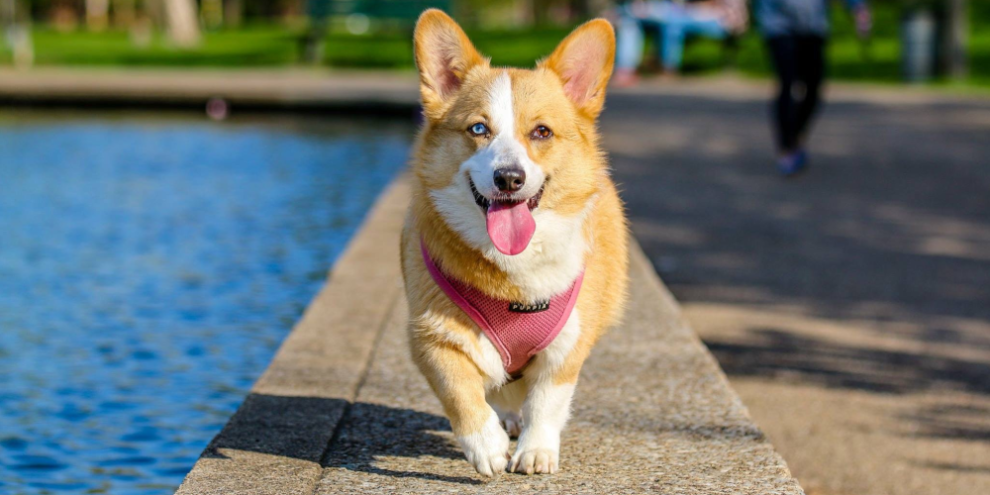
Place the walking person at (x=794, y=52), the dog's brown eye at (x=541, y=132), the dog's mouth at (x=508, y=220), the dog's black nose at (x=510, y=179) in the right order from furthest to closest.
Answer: the walking person at (x=794, y=52)
the dog's brown eye at (x=541, y=132)
the dog's mouth at (x=508, y=220)
the dog's black nose at (x=510, y=179)

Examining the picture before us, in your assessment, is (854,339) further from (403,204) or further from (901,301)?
(403,204)

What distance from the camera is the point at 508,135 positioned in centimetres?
374

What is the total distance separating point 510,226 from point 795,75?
8.53 m

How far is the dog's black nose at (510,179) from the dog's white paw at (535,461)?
822 mm

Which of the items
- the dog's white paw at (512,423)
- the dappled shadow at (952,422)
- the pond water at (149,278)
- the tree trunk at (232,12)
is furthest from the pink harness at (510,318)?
the tree trunk at (232,12)

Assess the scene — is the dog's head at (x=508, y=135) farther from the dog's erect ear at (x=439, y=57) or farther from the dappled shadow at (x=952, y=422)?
Answer: the dappled shadow at (x=952, y=422)

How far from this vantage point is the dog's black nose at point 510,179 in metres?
3.59

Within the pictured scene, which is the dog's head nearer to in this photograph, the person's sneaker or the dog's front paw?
the dog's front paw

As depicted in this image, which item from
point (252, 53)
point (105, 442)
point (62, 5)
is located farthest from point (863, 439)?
point (62, 5)

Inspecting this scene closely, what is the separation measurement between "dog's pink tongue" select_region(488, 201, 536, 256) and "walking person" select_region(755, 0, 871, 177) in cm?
827

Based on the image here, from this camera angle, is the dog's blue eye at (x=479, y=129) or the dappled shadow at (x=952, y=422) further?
the dappled shadow at (x=952, y=422)

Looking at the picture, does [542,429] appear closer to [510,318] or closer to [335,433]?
[510,318]

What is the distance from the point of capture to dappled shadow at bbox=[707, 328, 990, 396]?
6.11m

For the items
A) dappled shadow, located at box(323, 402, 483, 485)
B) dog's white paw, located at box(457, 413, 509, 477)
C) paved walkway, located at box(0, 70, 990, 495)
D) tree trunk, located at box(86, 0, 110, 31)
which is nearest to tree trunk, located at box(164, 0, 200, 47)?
paved walkway, located at box(0, 70, 990, 495)
